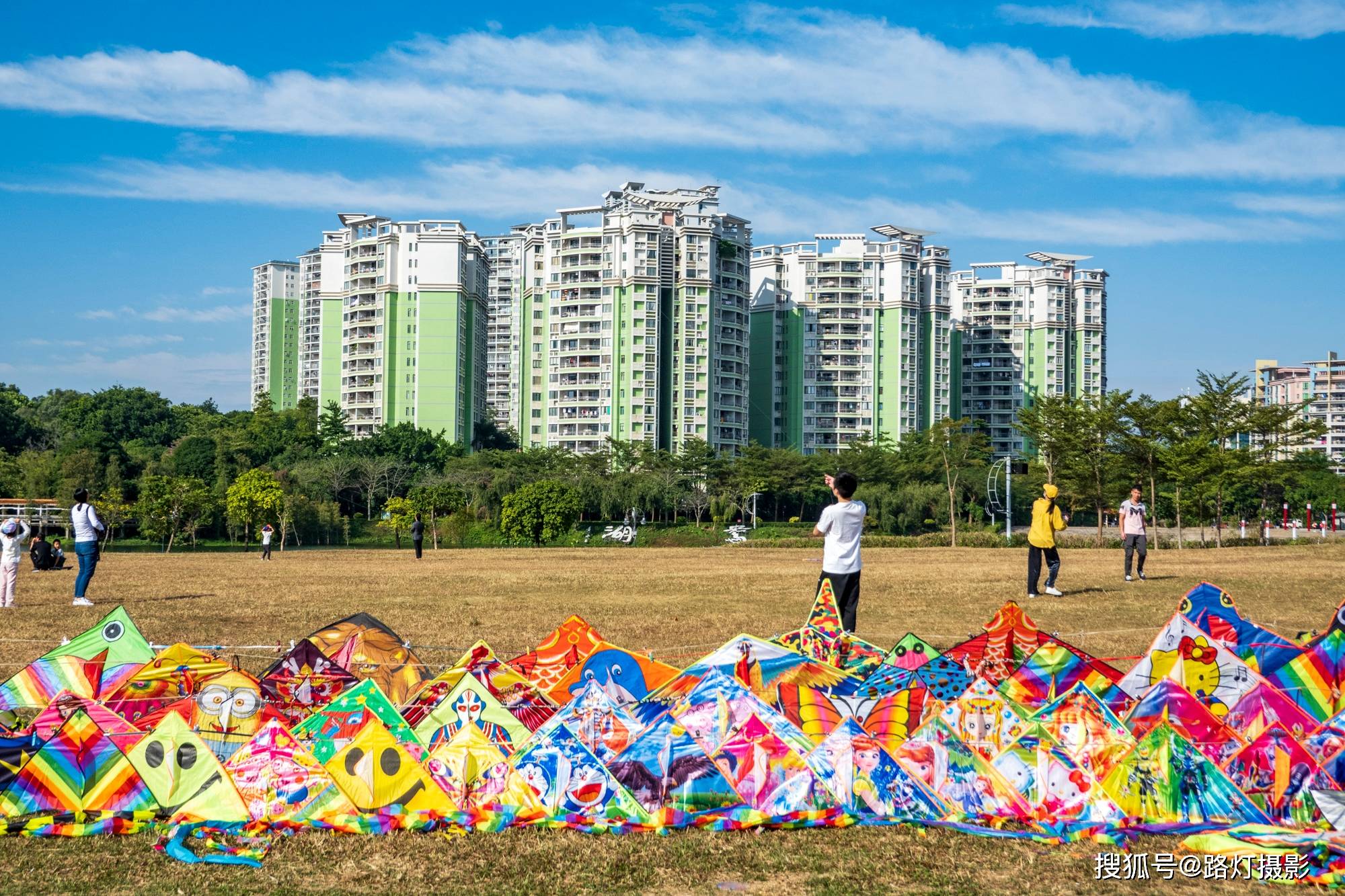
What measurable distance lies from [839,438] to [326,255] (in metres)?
54.2

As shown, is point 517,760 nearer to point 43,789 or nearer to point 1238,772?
point 43,789

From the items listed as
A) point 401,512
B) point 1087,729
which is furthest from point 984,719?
point 401,512

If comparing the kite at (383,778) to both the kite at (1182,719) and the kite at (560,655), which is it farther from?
the kite at (1182,719)

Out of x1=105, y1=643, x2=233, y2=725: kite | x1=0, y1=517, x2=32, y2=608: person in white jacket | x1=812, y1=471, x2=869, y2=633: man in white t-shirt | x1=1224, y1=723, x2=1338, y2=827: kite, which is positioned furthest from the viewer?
x1=0, y1=517, x2=32, y2=608: person in white jacket

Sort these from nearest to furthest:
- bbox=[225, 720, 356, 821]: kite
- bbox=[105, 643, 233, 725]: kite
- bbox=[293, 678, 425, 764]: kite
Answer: bbox=[225, 720, 356, 821]: kite, bbox=[293, 678, 425, 764]: kite, bbox=[105, 643, 233, 725]: kite

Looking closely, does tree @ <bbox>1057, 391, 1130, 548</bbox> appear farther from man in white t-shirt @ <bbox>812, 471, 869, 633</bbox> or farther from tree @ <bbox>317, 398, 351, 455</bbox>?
tree @ <bbox>317, 398, 351, 455</bbox>

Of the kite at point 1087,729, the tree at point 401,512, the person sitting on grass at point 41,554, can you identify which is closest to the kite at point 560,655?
the kite at point 1087,729

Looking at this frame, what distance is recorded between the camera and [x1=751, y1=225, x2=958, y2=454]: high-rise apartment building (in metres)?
109

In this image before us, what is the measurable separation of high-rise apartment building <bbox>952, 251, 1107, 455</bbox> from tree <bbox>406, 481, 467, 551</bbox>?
241ft

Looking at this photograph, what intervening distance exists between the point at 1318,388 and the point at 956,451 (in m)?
134

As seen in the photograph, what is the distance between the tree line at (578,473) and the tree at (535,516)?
0.09m

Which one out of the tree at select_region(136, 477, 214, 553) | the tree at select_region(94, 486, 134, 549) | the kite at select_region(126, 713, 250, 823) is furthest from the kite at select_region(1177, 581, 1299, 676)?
the tree at select_region(94, 486, 134, 549)

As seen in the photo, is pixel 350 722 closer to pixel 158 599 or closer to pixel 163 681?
pixel 163 681

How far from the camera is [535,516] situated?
5828 centimetres
